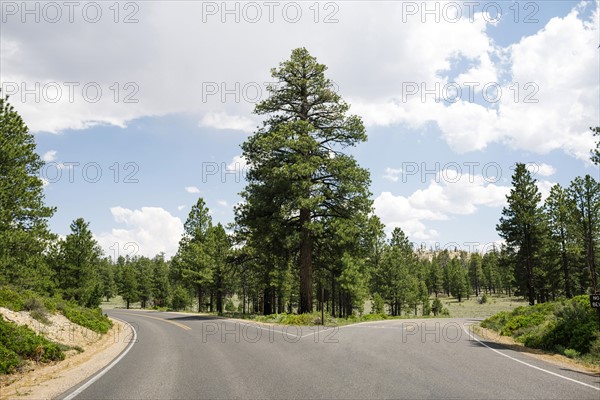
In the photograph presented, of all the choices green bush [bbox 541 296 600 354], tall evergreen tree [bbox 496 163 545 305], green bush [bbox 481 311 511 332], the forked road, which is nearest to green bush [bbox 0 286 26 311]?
the forked road

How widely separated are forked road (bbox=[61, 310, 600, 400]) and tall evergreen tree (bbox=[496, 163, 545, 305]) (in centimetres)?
3753

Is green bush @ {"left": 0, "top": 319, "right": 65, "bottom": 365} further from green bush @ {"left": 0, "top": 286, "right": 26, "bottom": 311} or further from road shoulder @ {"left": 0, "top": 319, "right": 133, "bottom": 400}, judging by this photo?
green bush @ {"left": 0, "top": 286, "right": 26, "bottom": 311}

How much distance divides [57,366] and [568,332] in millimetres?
17324

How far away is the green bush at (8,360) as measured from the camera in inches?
414

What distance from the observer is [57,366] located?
12.5 m

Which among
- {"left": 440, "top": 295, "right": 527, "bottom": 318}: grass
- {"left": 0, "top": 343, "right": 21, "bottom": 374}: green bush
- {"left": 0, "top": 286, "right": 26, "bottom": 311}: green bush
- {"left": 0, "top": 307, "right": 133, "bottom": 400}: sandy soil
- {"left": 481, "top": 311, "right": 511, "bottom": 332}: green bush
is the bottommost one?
{"left": 440, "top": 295, "right": 527, "bottom": 318}: grass

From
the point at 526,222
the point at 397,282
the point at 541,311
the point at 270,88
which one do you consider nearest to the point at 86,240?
the point at 270,88

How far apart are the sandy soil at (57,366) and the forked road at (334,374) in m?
0.69

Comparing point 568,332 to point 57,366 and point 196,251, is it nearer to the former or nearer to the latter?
point 57,366

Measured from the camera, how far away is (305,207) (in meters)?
25.4

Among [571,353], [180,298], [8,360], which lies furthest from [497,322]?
[180,298]

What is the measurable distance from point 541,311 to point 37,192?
35.5 metres

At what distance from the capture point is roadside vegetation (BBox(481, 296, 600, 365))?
42.8 ft

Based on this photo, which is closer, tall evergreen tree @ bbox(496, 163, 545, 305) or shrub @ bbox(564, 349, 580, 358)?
shrub @ bbox(564, 349, 580, 358)
